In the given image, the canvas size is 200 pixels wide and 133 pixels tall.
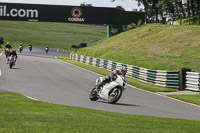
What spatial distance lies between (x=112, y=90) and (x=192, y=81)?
9630 millimetres

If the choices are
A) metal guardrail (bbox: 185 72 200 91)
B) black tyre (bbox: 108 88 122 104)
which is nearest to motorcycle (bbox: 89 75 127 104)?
black tyre (bbox: 108 88 122 104)

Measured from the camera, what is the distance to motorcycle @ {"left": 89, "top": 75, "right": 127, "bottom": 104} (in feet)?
48.0

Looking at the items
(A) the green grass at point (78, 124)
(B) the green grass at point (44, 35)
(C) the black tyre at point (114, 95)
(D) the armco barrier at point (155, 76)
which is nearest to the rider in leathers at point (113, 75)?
(C) the black tyre at point (114, 95)

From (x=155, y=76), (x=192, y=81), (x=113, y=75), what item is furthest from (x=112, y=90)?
(x=155, y=76)

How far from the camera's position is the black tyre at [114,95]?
15078 mm

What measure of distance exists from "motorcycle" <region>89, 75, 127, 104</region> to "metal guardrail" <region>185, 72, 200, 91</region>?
28.7ft

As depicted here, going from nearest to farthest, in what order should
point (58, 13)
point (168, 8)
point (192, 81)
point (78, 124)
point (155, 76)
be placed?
1. point (78, 124)
2. point (192, 81)
3. point (155, 76)
4. point (58, 13)
5. point (168, 8)

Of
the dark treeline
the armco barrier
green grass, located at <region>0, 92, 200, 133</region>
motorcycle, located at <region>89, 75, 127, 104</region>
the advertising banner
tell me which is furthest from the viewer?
the dark treeline

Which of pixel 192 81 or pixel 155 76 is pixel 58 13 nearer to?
pixel 155 76

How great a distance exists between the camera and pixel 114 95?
601 inches

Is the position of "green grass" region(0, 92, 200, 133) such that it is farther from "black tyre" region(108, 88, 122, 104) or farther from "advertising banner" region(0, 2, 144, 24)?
"advertising banner" region(0, 2, 144, 24)

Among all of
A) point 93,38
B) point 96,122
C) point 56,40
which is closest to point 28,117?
point 96,122

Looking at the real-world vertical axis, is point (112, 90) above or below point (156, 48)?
below

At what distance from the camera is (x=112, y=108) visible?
13953 mm
